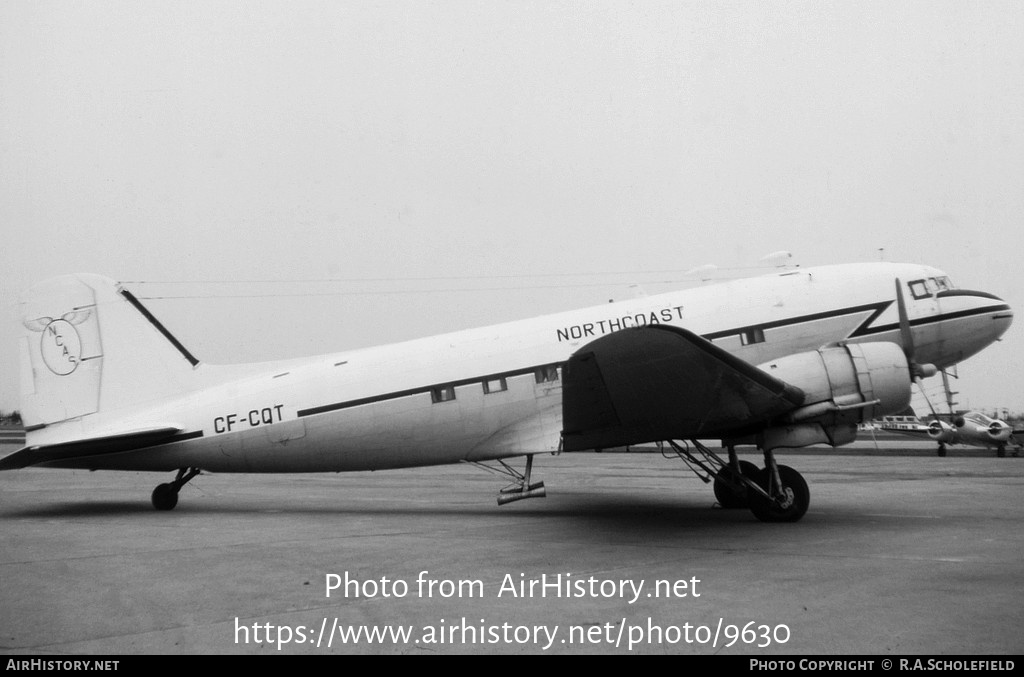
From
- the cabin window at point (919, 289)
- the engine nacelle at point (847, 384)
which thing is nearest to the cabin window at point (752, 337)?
the engine nacelle at point (847, 384)

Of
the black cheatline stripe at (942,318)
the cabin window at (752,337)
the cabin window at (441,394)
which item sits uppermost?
the cabin window at (752,337)

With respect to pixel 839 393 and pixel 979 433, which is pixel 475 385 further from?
pixel 979 433

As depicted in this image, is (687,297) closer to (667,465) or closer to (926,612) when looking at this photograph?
(926,612)

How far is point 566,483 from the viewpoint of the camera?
19422mm

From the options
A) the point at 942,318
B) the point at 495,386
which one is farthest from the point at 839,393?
the point at 495,386

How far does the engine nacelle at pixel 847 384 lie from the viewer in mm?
10875

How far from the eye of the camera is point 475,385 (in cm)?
1263

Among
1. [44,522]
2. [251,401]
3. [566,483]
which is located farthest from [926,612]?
[566,483]

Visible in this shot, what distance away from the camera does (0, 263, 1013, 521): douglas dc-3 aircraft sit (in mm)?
12555

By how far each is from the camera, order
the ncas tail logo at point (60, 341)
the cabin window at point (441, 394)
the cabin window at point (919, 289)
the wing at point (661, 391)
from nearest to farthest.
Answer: the wing at point (661, 391) → the cabin window at point (441, 394) → the cabin window at point (919, 289) → the ncas tail logo at point (60, 341)

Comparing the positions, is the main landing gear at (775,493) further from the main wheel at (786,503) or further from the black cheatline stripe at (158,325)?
the black cheatline stripe at (158,325)

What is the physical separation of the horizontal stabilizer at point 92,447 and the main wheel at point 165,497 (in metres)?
1.02

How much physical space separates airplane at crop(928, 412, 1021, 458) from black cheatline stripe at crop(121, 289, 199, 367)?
25567mm

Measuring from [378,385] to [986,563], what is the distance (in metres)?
8.24
